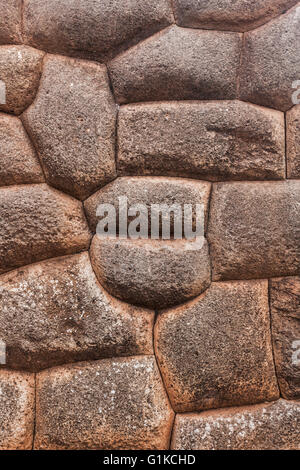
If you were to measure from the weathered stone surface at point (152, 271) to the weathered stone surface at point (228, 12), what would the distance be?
522 mm

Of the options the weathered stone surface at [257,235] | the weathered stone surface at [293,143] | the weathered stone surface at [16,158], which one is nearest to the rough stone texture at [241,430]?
the weathered stone surface at [257,235]

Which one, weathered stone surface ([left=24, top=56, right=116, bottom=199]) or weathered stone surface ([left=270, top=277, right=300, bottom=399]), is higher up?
weathered stone surface ([left=24, top=56, right=116, bottom=199])

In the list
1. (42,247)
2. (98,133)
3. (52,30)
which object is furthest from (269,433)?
(52,30)

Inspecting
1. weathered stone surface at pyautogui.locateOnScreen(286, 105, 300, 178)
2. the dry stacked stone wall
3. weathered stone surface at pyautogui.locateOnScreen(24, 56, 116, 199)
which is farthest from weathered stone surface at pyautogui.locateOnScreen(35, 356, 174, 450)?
weathered stone surface at pyautogui.locateOnScreen(286, 105, 300, 178)

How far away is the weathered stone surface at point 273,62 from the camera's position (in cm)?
96

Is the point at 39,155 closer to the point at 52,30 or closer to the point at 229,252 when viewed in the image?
the point at 52,30

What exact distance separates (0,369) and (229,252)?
57cm

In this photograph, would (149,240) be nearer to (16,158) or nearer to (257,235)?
(257,235)

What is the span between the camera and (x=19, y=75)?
38.4 inches

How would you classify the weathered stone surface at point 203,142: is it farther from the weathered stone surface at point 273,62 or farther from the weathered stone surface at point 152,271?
the weathered stone surface at point 152,271

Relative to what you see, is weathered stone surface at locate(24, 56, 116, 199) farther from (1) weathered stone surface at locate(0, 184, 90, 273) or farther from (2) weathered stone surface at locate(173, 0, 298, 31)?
(2) weathered stone surface at locate(173, 0, 298, 31)

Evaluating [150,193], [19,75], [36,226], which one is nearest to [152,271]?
[150,193]

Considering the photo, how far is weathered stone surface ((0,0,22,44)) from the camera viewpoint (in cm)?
99

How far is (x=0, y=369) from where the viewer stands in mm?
939
